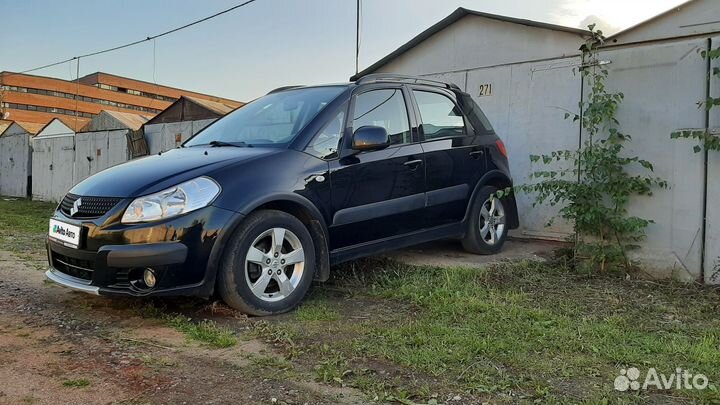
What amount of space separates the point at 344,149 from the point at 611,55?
2.78m

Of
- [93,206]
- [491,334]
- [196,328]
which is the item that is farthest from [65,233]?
[491,334]

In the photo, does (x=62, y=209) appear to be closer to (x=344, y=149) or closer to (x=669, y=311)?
(x=344, y=149)

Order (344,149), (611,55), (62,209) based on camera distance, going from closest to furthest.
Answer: (62,209) < (344,149) < (611,55)

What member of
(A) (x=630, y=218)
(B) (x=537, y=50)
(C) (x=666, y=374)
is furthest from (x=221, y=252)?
(B) (x=537, y=50)

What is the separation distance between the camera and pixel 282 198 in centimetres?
362

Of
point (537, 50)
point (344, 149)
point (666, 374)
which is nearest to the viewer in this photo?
point (666, 374)

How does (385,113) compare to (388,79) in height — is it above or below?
below

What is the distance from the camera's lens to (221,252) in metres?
3.36

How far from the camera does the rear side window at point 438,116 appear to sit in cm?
482

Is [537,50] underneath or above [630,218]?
above

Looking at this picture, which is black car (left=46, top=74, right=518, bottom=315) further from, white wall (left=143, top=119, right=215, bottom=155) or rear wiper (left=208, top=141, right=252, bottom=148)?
white wall (left=143, top=119, right=215, bottom=155)

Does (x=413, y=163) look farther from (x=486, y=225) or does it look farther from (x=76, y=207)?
(x=76, y=207)
